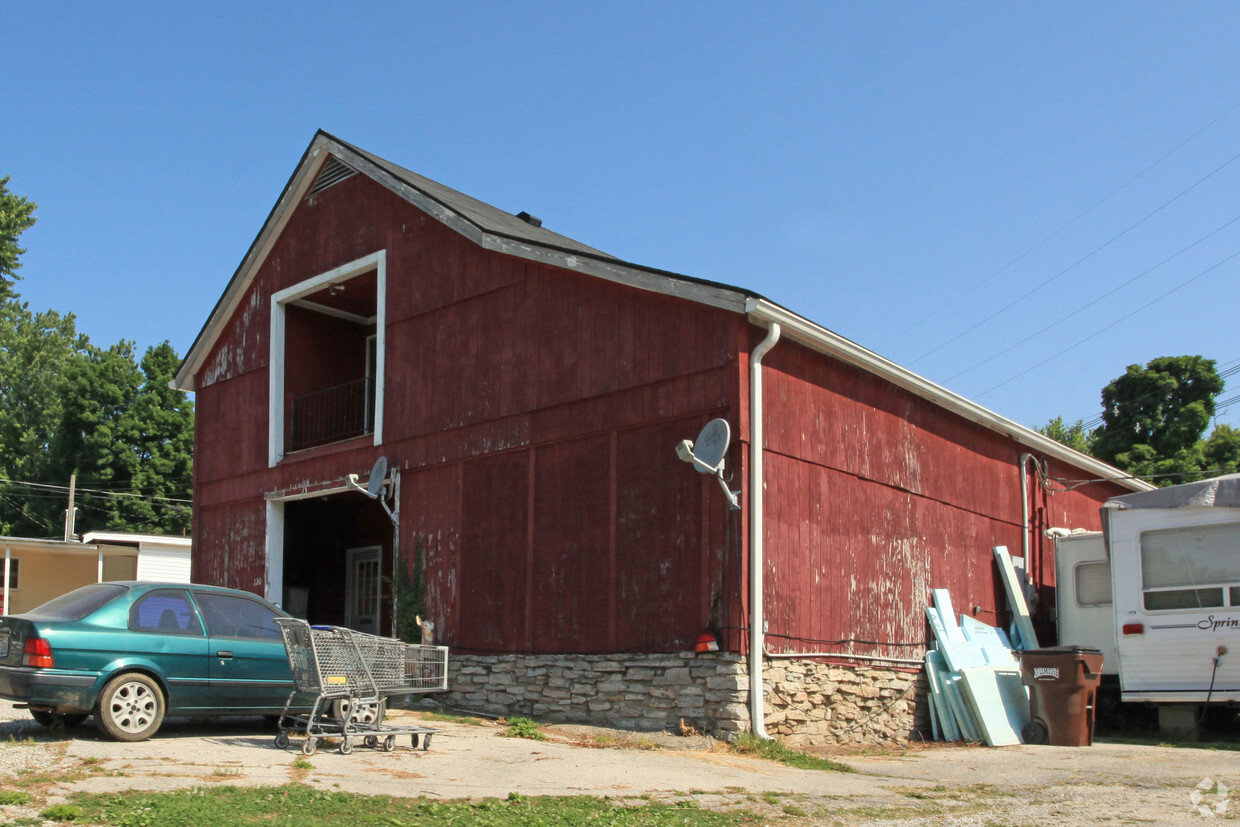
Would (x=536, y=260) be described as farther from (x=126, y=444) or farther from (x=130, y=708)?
(x=126, y=444)

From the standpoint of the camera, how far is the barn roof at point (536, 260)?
1224 cm

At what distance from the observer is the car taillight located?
8978 millimetres

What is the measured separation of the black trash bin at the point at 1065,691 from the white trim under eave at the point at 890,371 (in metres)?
3.65

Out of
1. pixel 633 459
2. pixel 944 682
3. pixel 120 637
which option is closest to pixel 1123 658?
pixel 944 682

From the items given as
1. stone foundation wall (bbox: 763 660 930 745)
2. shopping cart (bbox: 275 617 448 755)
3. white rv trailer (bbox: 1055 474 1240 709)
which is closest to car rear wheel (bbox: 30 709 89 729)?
shopping cart (bbox: 275 617 448 755)

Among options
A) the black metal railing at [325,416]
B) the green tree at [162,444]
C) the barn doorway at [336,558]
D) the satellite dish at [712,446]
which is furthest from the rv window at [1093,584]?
the green tree at [162,444]

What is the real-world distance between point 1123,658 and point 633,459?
687 cm

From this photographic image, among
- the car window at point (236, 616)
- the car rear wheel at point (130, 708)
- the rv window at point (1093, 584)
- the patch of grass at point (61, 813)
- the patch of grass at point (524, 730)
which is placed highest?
the rv window at point (1093, 584)

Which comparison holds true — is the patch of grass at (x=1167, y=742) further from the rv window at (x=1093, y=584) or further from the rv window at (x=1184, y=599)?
the rv window at (x=1093, y=584)

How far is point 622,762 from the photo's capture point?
9781 millimetres

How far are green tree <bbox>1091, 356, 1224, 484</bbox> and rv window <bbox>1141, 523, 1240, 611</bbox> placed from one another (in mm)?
23953

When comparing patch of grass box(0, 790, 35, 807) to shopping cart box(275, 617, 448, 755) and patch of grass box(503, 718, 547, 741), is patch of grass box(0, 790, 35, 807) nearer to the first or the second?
shopping cart box(275, 617, 448, 755)

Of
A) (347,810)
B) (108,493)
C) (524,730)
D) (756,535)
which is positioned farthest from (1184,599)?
(108,493)

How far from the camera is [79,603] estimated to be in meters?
9.65
